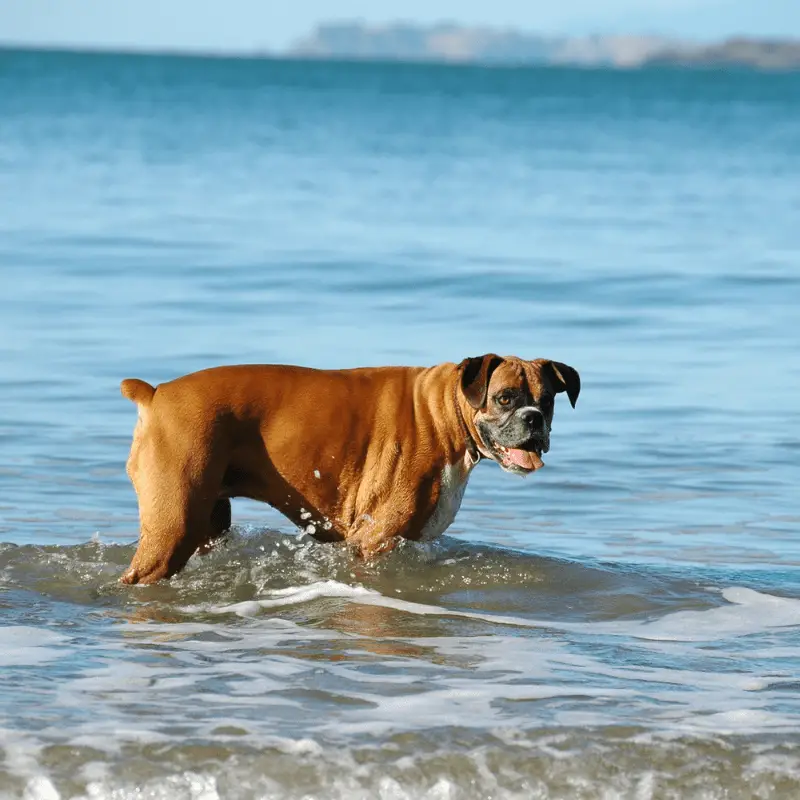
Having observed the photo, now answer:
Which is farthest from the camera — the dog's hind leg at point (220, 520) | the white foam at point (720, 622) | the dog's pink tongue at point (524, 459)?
the dog's hind leg at point (220, 520)

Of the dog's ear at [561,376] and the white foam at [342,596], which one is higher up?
the dog's ear at [561,376]

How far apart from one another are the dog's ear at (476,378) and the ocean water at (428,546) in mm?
908

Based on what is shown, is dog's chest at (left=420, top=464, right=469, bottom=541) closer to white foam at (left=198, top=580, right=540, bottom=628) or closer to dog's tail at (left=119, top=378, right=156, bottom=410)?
white foam at (left=198, top=580, right=540, bottom=628)

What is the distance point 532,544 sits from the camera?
9664mm

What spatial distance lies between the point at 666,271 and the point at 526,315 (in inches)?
189

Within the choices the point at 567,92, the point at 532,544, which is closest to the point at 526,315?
the point at 532,544

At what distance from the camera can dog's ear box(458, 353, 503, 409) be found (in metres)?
7.77

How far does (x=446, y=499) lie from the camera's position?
26.1 feet

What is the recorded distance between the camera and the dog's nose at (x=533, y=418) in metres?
7.78

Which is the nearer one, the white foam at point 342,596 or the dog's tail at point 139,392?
the dog's tail at point 139,392

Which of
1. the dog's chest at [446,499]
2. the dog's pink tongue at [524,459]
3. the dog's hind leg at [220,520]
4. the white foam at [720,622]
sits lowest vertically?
the white foam at [720,622]

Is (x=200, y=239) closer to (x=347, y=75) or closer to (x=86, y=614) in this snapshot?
(x=86, y=614)

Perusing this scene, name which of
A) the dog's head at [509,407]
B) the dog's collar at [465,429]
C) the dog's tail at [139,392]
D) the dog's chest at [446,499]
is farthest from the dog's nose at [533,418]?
the dog's tail at [139,392]

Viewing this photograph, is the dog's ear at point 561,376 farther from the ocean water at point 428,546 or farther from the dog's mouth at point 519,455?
the ocean water at point 428,546
